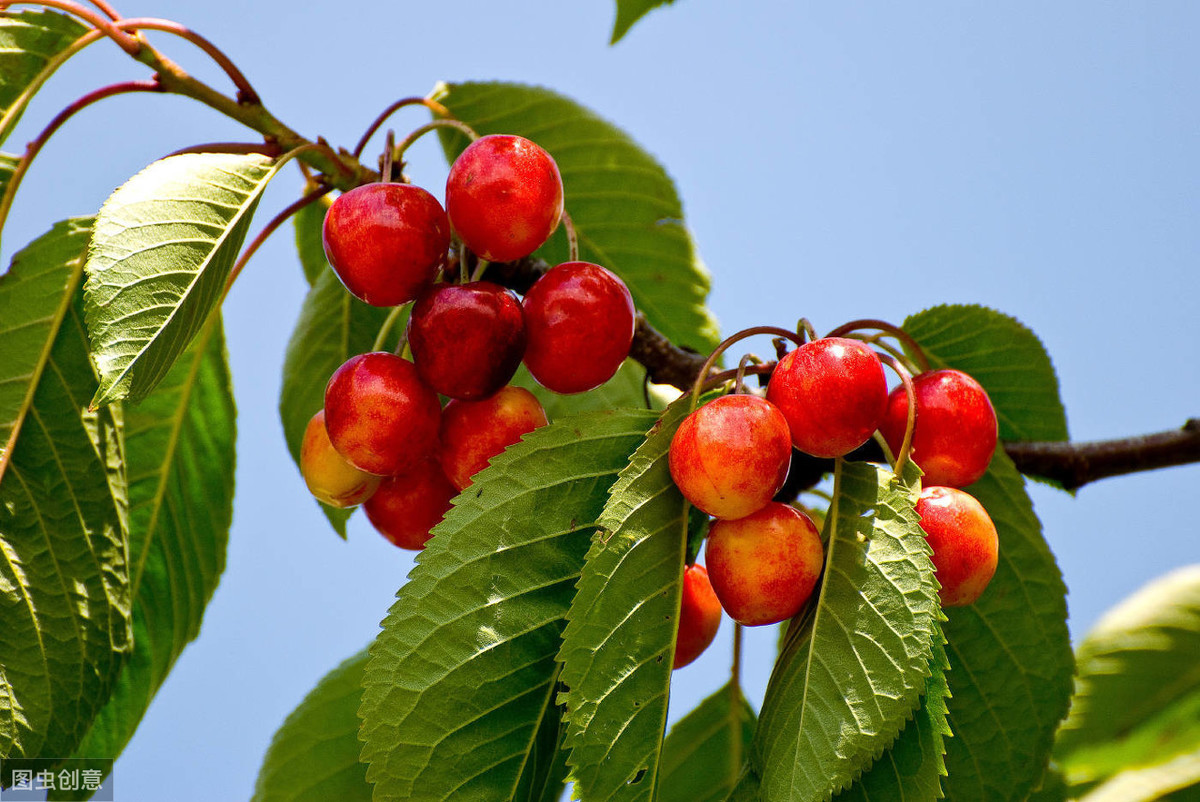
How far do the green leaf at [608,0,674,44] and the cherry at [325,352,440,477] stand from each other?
748mm

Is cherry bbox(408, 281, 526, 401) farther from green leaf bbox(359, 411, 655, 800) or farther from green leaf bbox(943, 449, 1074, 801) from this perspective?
green leaf bbox(943, 449, 1074, 801)

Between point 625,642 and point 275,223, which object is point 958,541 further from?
point 275,223

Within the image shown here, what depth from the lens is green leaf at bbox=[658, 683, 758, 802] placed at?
5.31 feet

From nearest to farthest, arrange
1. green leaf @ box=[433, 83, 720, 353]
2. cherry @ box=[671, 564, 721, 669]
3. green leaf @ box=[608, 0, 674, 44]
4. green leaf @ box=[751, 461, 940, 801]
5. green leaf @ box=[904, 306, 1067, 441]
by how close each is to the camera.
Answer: green leaf @ box=[751, 461, 940, 801] < cherry @ box=[671, 564, 721, 669] < green leaf @ box=[904, 306, 1067, 441] < green leaf @ box=[608, 0, 674, 44] < green leaf @ box=[433, 83, 720, 353]

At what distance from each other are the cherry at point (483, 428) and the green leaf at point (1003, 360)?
0.62m

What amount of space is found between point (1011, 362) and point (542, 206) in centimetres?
86

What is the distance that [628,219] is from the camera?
198 cm

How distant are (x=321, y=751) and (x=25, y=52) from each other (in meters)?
1.15

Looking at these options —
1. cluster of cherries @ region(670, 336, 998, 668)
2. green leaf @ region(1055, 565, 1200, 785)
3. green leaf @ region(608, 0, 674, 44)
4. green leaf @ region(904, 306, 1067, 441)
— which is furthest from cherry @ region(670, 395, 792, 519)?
green leaf @ region(1055, 565, 1200, 785)

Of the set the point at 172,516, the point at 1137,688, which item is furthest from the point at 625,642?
the point at 1137,688

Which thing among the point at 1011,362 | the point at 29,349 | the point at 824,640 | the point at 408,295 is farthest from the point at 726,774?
the point at 29,349

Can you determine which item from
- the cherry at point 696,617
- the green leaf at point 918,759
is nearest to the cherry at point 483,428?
the cherry at point 696,617

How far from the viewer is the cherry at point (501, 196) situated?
1.22 m

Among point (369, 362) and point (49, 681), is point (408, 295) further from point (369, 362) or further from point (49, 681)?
point (49, 681)
